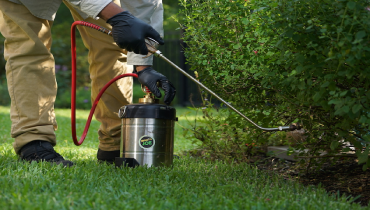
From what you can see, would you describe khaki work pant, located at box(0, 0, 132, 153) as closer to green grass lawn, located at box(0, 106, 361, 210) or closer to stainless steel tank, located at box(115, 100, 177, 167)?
green grass lawn, located at box(0, 106, 361, 210)

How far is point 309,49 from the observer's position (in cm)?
176

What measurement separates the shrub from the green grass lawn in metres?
0.33

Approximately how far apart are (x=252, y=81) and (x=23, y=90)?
1451mm

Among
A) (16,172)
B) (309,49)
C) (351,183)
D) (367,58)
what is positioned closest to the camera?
(367,58)

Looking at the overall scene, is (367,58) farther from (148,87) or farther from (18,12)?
(18,12)

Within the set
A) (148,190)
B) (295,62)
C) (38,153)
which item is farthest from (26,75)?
(295,62)

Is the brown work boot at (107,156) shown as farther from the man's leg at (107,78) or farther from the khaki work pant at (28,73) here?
the khaki work pant at (28,73)

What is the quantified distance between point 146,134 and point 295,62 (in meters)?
0.99

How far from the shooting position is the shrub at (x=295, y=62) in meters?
1.57

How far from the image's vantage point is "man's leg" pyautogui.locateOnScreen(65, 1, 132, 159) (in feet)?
9.39

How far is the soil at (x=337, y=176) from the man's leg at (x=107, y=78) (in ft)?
3.50

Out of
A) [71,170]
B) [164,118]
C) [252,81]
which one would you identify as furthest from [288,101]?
[71,170]

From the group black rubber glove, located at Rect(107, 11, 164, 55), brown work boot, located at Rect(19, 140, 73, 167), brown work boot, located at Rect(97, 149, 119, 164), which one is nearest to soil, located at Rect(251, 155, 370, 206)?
brown work boot, located at Rect(97, 149, 119, 164)

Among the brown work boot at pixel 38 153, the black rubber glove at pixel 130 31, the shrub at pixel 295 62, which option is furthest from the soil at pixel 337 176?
the brown work boot at pixel 38 153
